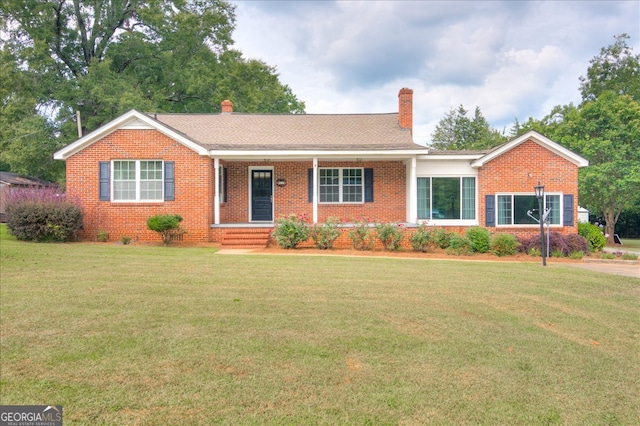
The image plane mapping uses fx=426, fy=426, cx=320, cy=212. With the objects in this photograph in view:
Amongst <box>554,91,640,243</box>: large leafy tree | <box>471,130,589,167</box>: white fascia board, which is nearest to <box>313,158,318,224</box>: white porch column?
<box>471,130,589,167</box>: white fascia board

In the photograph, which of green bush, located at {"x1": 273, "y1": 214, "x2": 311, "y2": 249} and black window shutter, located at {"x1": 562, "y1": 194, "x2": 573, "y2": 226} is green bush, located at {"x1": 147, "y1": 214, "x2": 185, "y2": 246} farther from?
black window shutter, located at {"x1": 562, "y1": 194, "x2": 573, "y2": 226}

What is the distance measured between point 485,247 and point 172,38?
24613 mm

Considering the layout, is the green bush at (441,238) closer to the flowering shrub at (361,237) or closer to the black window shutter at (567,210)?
the flowering shrub at (361,237)

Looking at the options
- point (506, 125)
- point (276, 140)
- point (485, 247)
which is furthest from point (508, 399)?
point (506, 125)

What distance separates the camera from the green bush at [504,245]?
43.7 feet

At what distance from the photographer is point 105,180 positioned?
1487 centimetres

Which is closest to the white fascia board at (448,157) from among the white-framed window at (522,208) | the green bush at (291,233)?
the white-framed window at (522,208)

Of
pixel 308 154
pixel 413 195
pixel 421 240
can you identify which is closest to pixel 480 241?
pixel 421 240

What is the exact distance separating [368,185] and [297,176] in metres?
2.87

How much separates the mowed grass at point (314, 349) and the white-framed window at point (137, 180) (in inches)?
289

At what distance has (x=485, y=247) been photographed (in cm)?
1347

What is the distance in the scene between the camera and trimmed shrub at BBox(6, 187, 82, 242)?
518 inches

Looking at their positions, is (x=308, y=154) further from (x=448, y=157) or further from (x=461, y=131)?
(x=461, y=131)

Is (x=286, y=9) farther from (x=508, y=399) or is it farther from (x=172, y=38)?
(x=172, y=38)
